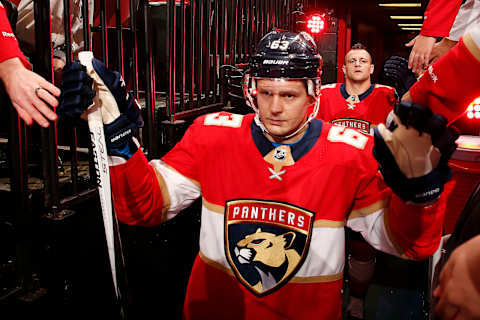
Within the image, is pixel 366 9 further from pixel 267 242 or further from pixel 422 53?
pixel 267 242

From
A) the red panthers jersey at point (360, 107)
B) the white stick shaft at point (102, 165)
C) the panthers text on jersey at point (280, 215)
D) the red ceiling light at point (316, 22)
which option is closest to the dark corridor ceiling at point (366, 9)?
the red ceiling light at point (316, 22)

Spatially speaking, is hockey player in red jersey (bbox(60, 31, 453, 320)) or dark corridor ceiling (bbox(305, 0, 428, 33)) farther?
dark corridor ceiling (bbox(305, 0, 428, 33))

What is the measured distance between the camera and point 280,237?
1769 mm

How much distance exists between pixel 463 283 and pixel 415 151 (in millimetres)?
419

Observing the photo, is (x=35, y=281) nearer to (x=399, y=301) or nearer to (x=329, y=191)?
(x=329, y=191)

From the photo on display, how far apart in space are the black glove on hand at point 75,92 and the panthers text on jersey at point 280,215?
0.35 metres

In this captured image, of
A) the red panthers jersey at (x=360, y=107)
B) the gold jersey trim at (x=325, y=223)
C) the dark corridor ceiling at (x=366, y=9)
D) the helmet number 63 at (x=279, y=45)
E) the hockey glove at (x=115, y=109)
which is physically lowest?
the gold jersey trim at (x=325, y=223)

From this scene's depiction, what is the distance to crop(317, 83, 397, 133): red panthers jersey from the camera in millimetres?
4703

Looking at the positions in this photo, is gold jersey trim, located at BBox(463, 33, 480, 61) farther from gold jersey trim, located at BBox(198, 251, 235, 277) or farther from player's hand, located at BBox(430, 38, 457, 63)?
gold jersey trim, located at BBox(198, 251, 235, 277)

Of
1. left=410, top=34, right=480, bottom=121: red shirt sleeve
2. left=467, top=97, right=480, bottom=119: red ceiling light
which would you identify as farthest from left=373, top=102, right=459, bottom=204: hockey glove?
left=467, top=97, right=480, bottom=119: red ceiling light

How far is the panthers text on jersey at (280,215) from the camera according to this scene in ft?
5.76

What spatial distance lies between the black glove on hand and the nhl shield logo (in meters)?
0.76

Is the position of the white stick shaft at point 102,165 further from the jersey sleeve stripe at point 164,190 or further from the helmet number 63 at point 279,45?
the helmet number 63 at point 279,45

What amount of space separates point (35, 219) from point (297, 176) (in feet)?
3.96
